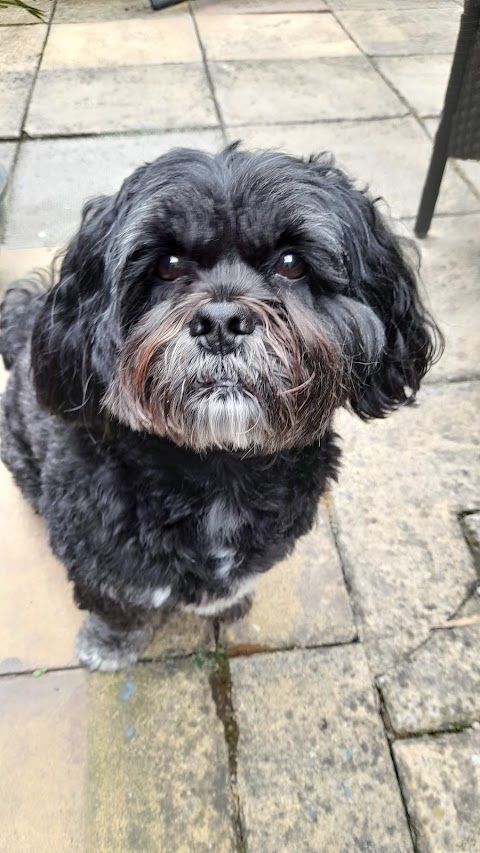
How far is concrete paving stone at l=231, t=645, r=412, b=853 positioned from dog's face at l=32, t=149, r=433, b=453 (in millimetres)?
896

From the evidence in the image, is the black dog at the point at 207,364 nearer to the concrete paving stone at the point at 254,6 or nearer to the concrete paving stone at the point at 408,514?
the concrete paving stone at the point at 408,514

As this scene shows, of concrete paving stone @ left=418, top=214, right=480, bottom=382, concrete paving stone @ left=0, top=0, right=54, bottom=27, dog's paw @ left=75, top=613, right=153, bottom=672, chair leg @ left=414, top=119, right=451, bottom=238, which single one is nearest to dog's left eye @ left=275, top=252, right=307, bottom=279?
dog's paw @ left=75, top=613, right=153, bottom=672

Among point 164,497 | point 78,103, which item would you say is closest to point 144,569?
point 164,497

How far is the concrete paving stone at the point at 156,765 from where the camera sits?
1701 millimetres

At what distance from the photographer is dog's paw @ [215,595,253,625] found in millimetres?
2078

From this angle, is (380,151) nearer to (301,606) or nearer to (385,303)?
(385,303)

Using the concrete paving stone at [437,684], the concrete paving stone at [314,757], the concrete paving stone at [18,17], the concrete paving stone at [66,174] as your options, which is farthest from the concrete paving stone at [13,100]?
the concrete paving stone at [437,684]

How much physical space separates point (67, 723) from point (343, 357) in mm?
1396

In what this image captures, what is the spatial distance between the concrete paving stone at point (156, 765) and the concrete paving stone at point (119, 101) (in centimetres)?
393

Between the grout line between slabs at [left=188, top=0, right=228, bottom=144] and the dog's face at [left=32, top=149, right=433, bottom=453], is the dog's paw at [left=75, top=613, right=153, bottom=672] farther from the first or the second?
the grout line between slabs at [left=188, top=0, right=228, bottom=144]

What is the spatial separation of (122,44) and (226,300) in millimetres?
5387

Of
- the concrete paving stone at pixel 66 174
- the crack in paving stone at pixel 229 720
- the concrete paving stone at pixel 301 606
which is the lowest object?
the crack in paving stone at pixel 229 720

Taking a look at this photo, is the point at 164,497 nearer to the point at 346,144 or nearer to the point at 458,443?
the point at 458,443

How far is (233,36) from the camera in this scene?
5.67 metres
